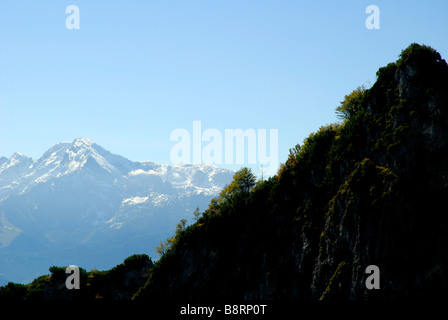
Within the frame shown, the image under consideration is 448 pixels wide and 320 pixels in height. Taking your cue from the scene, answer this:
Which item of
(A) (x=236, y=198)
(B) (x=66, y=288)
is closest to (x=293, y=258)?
(A) (x=236, y=198)

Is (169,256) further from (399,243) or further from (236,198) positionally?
(399,243)

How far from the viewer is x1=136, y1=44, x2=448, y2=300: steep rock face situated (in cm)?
4369

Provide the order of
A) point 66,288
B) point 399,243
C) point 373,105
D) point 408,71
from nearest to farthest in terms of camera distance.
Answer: point 399,243 → point 408,71 → point 373,105 → point 66,288

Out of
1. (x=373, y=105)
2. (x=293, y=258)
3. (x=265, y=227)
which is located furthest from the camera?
(x=265, y=227)

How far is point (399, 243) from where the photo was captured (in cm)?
4431

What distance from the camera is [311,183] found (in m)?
60.7

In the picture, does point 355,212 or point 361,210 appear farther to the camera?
point 355,212

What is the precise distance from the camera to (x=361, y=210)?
48531mm

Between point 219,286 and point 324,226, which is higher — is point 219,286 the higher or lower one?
the lower one

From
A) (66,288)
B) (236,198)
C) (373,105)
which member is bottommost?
(66,288)

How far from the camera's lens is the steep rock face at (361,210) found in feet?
143
